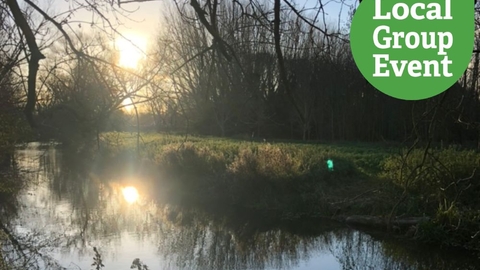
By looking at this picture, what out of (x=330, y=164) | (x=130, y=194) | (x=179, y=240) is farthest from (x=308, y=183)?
(x=130, y=194)

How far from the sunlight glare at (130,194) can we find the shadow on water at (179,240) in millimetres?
135

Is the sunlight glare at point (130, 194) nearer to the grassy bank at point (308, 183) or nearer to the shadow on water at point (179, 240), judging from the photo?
the shadow on water at point (179, 240)

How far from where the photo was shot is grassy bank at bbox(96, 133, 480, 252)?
28.0 feet

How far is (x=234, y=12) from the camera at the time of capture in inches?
91.2

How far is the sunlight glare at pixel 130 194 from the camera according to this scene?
12.9 meters

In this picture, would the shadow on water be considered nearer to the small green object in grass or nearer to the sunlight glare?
the sunlight glare

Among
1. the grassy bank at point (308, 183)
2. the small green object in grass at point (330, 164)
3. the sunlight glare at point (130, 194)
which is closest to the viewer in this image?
the grassy bank at point (308, 183)

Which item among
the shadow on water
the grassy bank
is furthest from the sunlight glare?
the grassy bank

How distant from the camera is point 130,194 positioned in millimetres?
13523

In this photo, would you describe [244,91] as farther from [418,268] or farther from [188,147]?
[188,147]

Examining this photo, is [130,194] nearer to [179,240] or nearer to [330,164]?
[179,240]

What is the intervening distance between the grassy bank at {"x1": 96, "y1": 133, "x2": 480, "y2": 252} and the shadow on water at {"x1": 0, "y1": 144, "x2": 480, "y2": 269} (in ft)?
1.62

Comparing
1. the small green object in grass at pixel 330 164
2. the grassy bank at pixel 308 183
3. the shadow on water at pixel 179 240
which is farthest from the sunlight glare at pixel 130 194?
the small green object in grass at pixel 330 164

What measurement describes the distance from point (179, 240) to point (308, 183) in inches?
137
